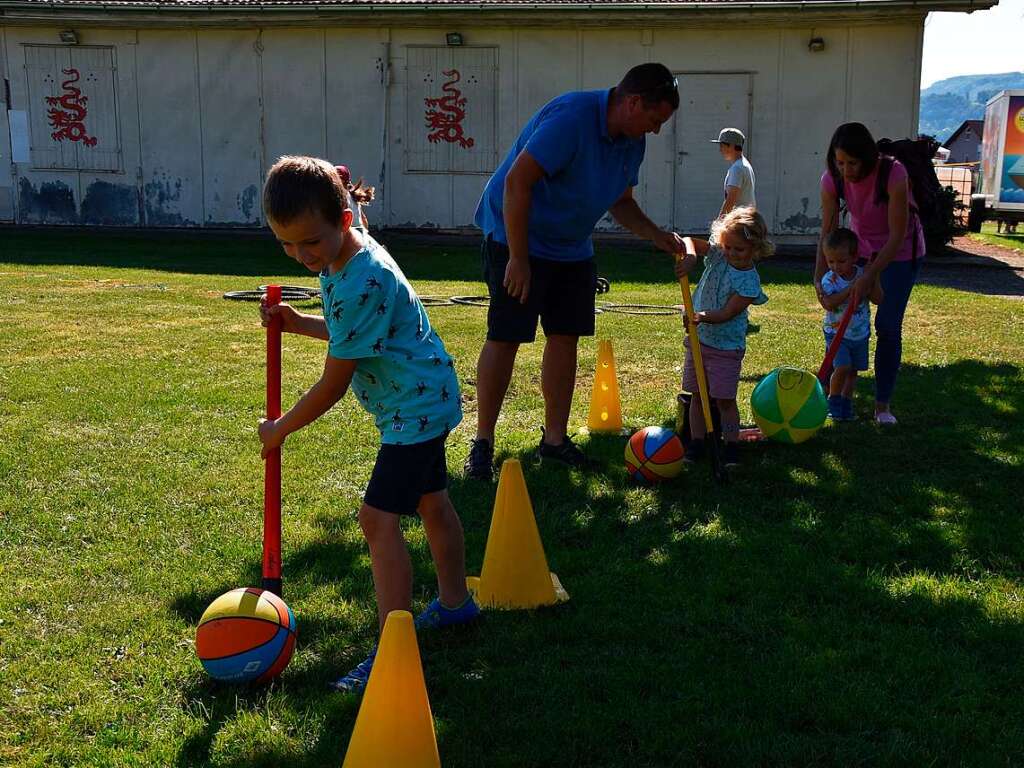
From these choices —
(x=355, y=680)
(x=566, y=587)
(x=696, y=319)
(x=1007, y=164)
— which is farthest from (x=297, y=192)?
(x=1007, y=164)

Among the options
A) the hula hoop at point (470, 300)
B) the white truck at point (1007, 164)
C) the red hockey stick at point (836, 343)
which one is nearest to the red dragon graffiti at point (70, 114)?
the hula hoop at point (470, 300)

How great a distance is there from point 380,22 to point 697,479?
15.1 metres

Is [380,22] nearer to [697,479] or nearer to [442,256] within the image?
[442,256]

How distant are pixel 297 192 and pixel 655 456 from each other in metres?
2.66

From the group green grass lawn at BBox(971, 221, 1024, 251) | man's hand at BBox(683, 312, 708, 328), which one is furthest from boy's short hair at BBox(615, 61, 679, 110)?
green grass lawn at BBox(971, 221, 1024, 251)

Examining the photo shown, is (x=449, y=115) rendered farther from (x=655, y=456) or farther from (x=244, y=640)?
(x=244, y=640)

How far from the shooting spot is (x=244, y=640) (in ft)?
10.4

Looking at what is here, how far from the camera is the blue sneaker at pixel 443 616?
361 centimetres

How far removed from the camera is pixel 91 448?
569 centimetres

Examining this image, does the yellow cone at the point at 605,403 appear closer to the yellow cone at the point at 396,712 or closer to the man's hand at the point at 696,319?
the man's hand at the point at 696,319

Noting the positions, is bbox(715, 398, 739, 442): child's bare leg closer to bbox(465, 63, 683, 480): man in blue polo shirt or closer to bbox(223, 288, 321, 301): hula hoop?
bbox(465, 63, 683, 480): man in blue polo shirt

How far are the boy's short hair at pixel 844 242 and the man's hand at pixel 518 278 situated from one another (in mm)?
2344

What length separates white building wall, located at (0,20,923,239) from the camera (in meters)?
17.9

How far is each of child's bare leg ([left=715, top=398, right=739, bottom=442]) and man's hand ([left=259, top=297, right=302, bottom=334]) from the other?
9.53ft
